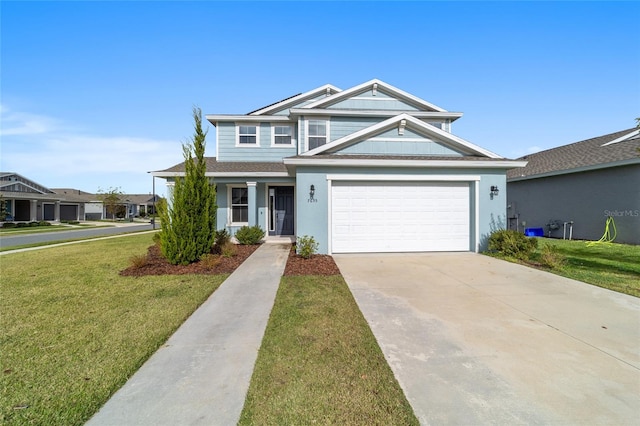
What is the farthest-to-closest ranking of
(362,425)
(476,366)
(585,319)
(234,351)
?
(585,319) < (234,351) < (476,366) < (362,425)

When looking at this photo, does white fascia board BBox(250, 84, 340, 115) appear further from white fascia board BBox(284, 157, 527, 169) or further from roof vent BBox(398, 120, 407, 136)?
white fascia board BBox(284, 157, 527, 169)

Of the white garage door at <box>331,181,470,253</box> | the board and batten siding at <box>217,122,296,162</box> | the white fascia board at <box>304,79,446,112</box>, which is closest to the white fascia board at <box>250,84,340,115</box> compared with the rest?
the board and batten siding at <box>217,122,296,162</box>

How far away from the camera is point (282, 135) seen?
1448 centimetres

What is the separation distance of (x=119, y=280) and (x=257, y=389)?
5.79m

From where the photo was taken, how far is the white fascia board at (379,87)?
45.5 ft

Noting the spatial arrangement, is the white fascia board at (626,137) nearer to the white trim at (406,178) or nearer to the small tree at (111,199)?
the white trim at (406,178)

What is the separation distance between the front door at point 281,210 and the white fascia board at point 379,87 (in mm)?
4502

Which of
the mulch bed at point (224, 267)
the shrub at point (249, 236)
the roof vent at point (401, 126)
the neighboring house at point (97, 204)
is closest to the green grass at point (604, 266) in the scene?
the roof vent at point (401, 126)

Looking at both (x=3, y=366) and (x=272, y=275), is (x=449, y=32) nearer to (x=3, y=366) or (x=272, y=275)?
(x=272, y=275)

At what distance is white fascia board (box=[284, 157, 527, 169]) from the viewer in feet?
29.9

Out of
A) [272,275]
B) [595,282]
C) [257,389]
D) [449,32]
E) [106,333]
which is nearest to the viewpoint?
[257,389]

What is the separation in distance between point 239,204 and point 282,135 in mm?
4184

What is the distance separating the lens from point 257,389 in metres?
2.65

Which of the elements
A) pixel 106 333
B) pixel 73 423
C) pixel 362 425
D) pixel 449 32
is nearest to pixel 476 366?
pixel 362 425
